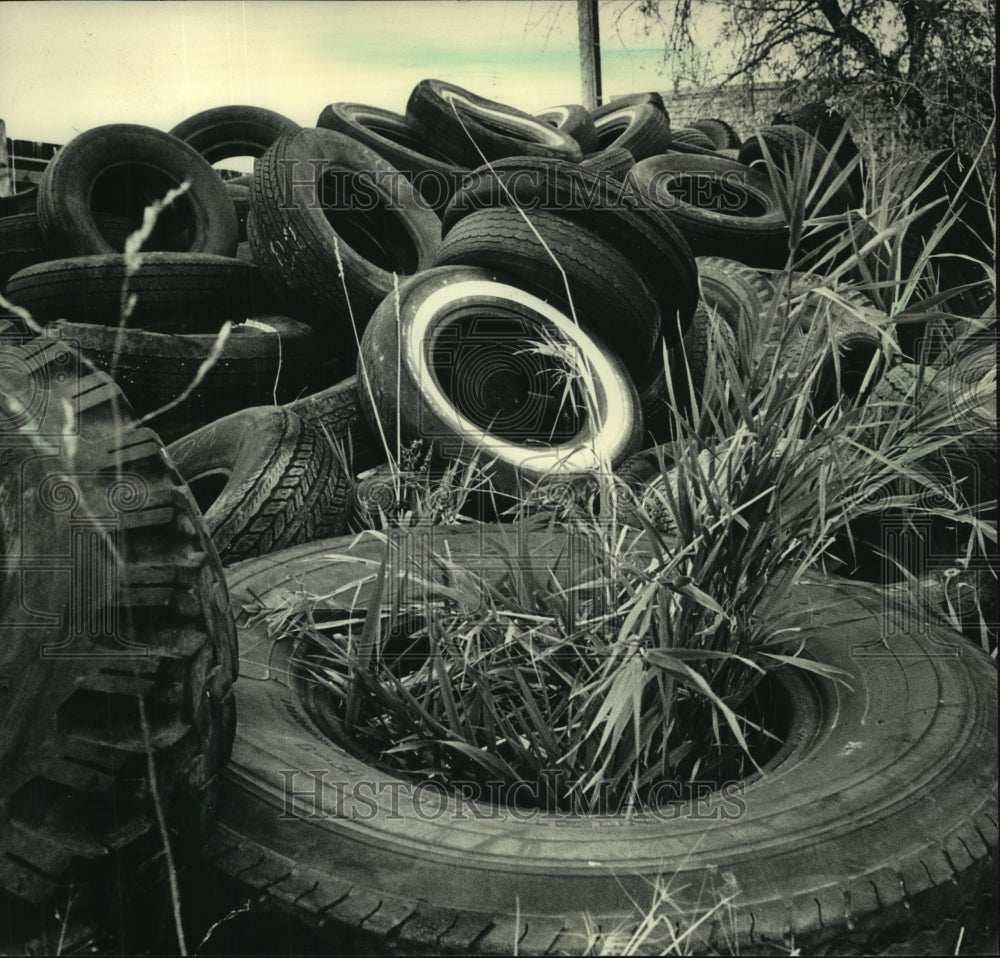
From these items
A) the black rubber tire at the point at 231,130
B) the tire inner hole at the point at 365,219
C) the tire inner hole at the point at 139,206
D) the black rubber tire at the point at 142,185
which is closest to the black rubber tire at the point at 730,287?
the tire inner hole at the point at 365,219

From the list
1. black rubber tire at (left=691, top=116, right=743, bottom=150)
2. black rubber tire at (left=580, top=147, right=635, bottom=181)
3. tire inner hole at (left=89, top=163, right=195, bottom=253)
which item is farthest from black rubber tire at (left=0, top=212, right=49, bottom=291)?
black rubber tire at (left=691, top=116, right=743, bottom=150)

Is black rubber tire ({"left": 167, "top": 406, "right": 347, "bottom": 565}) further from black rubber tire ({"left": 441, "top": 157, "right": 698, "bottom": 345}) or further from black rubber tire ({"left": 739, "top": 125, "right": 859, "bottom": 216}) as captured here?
black rubber tire ({"left": 739, "top": 125, "right": 859, "bottom": 216})

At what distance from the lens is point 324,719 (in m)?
1.74

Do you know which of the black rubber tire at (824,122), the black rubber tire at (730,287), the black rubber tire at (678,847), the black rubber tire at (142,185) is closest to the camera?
the black rubber tire at (678,847)

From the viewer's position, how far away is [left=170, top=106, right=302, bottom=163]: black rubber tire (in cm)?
611

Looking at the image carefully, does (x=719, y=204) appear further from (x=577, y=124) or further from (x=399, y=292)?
(x=399, y=292)

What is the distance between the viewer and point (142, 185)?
482cm

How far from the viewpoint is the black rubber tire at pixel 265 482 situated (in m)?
2.57

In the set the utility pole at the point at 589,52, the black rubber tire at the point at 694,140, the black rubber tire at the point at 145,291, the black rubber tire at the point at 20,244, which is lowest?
the black rubber tire at the point at 145,291

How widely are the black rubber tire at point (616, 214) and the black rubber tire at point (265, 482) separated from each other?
903mm

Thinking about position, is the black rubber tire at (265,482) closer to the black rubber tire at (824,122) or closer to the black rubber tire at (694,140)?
the black rubber tire at (824,122)

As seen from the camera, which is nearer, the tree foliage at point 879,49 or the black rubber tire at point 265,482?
the black rubber tire at point 265,482

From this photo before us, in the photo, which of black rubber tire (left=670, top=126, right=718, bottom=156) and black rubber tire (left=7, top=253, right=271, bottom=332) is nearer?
black rubber tire (left=7, top=253, right=271, bottom=332)

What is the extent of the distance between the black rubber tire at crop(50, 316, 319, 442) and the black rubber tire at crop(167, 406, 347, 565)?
0.53m
